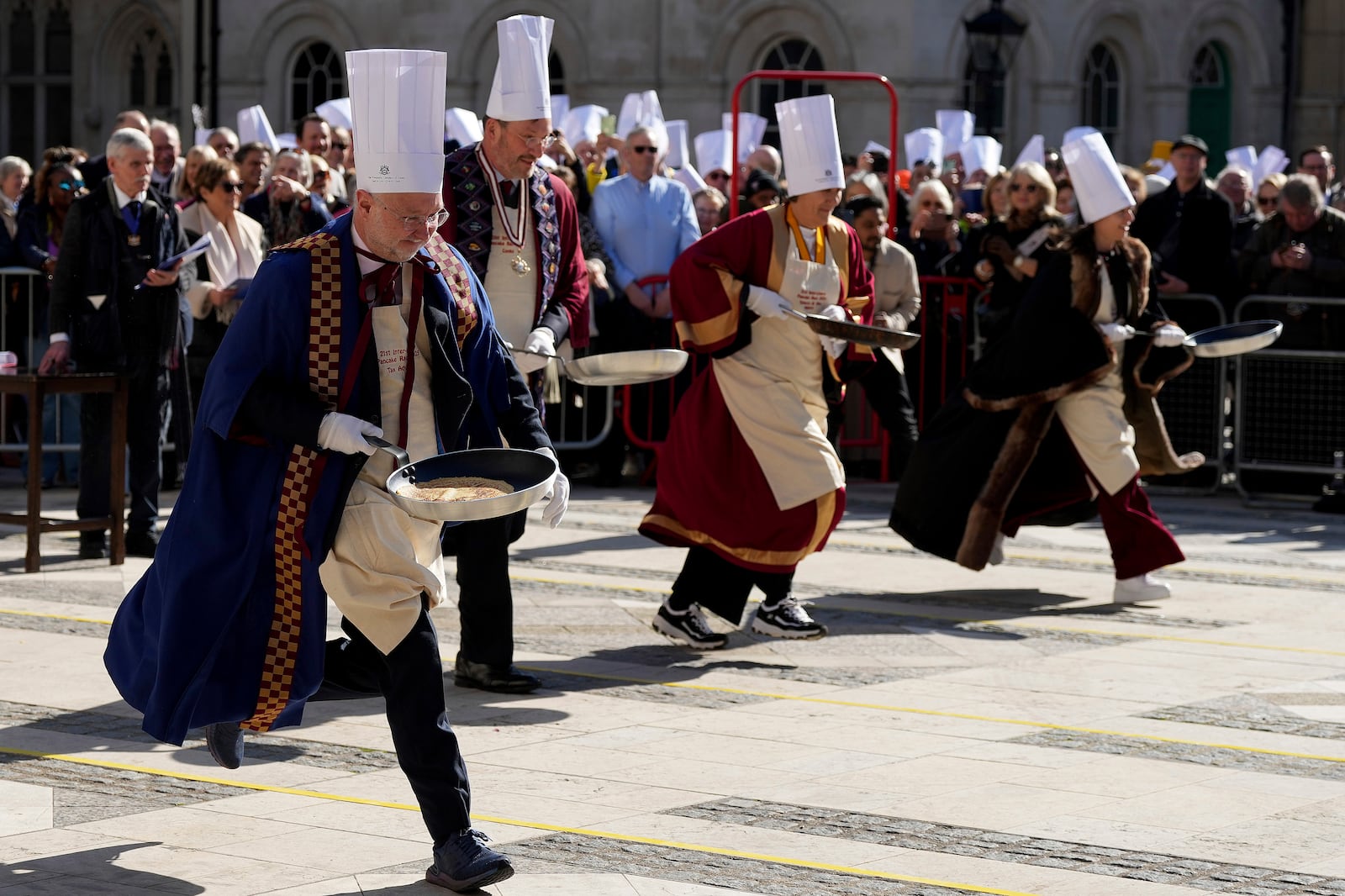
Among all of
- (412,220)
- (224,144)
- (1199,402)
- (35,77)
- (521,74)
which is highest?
(35,77)

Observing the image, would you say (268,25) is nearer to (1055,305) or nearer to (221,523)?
(1055,305)

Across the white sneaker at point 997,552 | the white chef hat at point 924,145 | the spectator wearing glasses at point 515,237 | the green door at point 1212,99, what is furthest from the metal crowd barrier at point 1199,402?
the green door at point 1212,99

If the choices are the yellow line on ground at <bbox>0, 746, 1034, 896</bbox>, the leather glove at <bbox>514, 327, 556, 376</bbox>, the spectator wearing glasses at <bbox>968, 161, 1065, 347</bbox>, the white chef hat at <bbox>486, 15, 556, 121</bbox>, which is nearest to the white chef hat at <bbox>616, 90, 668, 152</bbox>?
the spectator wearing glasses at <bbox>968, 161, 1065, 347</bbox>

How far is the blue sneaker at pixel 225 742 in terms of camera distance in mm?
5754

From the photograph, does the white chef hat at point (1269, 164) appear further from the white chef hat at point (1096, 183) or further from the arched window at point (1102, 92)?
the white chef hat at point (1096, 183)

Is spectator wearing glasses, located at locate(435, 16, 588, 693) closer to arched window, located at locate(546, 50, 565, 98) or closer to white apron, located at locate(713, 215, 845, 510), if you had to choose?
white apron, located at locate(713, 215, 845, 510)

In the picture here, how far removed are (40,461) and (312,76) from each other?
23370 mm

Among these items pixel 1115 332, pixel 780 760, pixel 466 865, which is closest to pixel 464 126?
pixel 1115 332

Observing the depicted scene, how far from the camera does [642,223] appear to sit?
14156mm

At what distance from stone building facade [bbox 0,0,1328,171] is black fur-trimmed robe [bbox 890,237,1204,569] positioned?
1625 centimetres

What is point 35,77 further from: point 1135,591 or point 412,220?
point 412,220

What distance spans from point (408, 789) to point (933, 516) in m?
4.44

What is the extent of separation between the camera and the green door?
35.8 m

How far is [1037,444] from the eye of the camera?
10156mm
